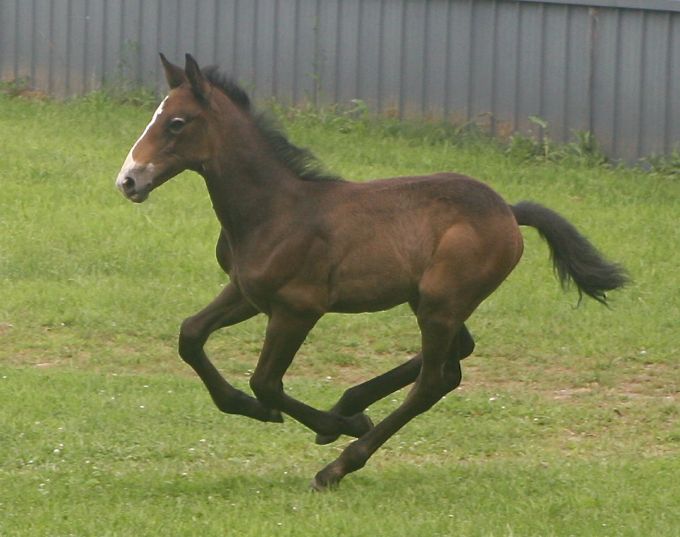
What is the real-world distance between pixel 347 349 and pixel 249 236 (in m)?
2.99

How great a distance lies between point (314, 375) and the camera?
984 centimetres

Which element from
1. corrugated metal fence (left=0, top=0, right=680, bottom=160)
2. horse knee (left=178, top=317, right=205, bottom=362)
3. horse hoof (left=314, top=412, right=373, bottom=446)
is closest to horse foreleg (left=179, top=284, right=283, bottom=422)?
horse knee (left=178, top=317, right=205, bottom=362)

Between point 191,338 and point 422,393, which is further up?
point 191,338

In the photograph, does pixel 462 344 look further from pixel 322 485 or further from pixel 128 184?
pixel 128 184

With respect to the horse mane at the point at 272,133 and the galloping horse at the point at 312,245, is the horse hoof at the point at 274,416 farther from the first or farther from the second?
the horse mane at the point at 272,133

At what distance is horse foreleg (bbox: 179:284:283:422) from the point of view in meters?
7.54

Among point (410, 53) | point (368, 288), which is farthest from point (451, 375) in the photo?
point (410, 53)

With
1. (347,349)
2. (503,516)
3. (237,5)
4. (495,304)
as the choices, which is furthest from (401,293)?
(237,5)

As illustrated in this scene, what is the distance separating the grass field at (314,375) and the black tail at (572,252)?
3.13 ft

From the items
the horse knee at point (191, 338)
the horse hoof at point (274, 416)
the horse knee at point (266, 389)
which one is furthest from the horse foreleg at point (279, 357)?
the horse knee at point (191, 338)

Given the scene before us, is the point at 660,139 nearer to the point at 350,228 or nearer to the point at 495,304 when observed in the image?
the point at 495,304

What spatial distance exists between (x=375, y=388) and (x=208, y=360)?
33.2 inches

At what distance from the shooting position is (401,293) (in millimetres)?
7473

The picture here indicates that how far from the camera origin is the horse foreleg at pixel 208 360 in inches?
297
